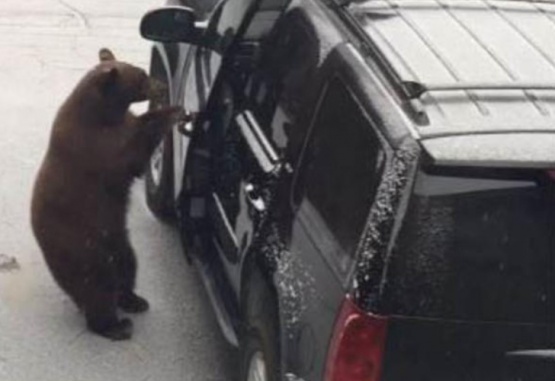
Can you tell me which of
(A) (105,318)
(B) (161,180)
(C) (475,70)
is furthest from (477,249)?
(B) (161,180)

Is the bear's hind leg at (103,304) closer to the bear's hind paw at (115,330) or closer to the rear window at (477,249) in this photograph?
the bear's hind paw at (115,330)

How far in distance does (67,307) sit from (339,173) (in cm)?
268

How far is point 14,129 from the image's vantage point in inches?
319

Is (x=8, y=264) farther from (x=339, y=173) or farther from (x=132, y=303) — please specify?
(x=339, y=173)

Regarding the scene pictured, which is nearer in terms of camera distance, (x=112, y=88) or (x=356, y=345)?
(x=356, y=345)

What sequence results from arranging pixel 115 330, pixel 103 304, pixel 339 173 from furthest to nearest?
pixel 115 330, pixel 103 304, pixel 339 173

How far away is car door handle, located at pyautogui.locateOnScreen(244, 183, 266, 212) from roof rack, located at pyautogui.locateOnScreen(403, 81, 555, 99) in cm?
109

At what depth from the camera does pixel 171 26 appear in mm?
5328

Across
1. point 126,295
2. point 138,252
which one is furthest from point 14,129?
point 126,295

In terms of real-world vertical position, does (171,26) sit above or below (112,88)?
above

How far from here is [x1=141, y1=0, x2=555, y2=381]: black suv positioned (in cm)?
308

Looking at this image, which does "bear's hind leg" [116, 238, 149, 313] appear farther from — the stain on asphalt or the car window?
the car window

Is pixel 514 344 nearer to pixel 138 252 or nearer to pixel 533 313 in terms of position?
pixel 533 313

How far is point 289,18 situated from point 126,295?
6.53ft
